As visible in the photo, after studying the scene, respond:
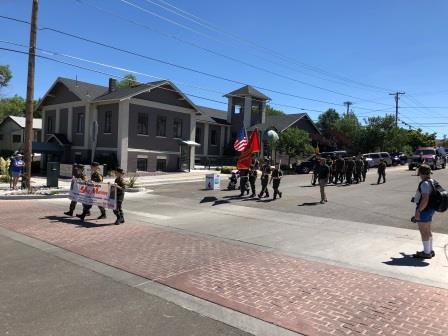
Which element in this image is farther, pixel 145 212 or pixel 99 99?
pixel 99 99

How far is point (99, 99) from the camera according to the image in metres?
35.7

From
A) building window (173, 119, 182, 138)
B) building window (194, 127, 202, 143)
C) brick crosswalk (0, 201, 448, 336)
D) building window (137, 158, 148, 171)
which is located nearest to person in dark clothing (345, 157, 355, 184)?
building window (137, 158, 148, 171)

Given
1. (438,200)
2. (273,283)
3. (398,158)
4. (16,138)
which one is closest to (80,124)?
(16,138)

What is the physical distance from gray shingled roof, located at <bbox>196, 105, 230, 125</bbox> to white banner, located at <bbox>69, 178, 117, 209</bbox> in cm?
3007

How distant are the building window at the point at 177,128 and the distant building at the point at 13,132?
28.3 meters

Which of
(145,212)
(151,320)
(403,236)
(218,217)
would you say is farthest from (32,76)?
(151,320)

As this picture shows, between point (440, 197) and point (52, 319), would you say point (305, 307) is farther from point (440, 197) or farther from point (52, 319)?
point (440, 197)

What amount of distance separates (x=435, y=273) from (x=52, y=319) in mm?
6295

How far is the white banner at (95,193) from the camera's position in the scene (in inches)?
524

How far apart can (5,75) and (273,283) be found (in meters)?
73.4

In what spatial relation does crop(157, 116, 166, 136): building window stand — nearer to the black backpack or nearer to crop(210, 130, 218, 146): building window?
crop(210, 130, 218, 146): building window

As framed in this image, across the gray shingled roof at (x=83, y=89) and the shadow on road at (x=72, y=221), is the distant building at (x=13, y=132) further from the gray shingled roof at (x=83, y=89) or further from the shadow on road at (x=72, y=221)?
the shadow on road at (x=72, y=221)

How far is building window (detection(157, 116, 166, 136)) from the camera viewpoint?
36.7m

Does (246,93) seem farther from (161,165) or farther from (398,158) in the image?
(398,158)
